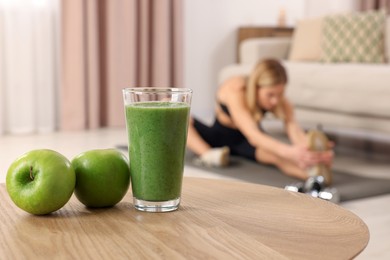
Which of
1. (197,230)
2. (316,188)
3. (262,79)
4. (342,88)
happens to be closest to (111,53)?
(342,88)

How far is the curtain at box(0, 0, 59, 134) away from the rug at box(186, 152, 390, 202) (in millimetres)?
1616

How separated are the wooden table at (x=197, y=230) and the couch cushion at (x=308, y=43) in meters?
3.85

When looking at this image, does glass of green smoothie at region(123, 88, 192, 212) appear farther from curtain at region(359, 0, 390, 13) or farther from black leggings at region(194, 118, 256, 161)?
curtain at region(359, 0, 390, 13)

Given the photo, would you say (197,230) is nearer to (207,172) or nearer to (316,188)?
(316,188)

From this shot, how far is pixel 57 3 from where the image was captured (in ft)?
15.9

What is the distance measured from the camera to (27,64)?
4.75 meters

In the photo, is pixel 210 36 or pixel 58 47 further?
pixel 210 36

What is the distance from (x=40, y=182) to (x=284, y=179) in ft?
7.50

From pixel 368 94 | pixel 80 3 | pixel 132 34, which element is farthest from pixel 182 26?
pixel 368 94

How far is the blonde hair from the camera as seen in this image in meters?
3.32

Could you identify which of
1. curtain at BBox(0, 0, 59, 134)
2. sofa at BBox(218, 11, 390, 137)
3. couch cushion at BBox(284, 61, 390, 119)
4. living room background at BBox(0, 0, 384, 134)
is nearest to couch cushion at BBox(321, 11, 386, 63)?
sofa at BBox(218, 11, 390, 137)

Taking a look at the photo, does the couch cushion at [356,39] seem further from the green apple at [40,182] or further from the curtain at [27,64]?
the green apple at [40,182]

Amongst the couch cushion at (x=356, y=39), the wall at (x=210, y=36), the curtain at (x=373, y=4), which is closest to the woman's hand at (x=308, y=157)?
the couch cushion at (x=356, y=39)

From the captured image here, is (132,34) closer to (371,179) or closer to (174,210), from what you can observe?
(371,179)
